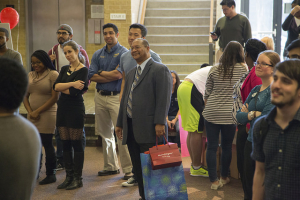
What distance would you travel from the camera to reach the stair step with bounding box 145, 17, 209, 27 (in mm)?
9188

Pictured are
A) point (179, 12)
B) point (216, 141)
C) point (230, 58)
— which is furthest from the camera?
point (179, 12)

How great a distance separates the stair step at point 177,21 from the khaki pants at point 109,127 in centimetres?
551

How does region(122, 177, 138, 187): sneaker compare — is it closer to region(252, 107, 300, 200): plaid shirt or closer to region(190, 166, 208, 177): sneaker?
region(190, 166, 208, 177): sneaker

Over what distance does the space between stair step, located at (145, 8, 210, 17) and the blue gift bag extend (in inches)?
281

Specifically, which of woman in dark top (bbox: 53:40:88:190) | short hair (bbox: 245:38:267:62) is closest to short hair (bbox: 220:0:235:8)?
short hair (bbox: 245:38:267:62)

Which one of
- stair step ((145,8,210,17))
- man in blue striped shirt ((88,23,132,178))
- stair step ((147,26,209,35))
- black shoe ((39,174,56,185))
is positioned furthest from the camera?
stair step ((145,8,210,17))

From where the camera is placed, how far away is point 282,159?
1585 millimetres

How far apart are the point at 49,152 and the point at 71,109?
0.64 metres


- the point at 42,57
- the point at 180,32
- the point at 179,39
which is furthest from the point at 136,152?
the point at 180,32

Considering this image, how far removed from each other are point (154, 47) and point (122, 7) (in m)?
1.29

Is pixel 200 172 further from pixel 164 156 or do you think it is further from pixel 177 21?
pixel 177 21

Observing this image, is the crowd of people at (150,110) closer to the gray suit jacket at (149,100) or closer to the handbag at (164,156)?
the gray suit jacket at (149,100)

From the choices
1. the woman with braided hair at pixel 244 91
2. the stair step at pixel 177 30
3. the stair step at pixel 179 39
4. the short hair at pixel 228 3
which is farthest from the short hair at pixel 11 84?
the stair step at pixel 177 30

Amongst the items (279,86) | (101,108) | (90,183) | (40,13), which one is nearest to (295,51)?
(279,86)
